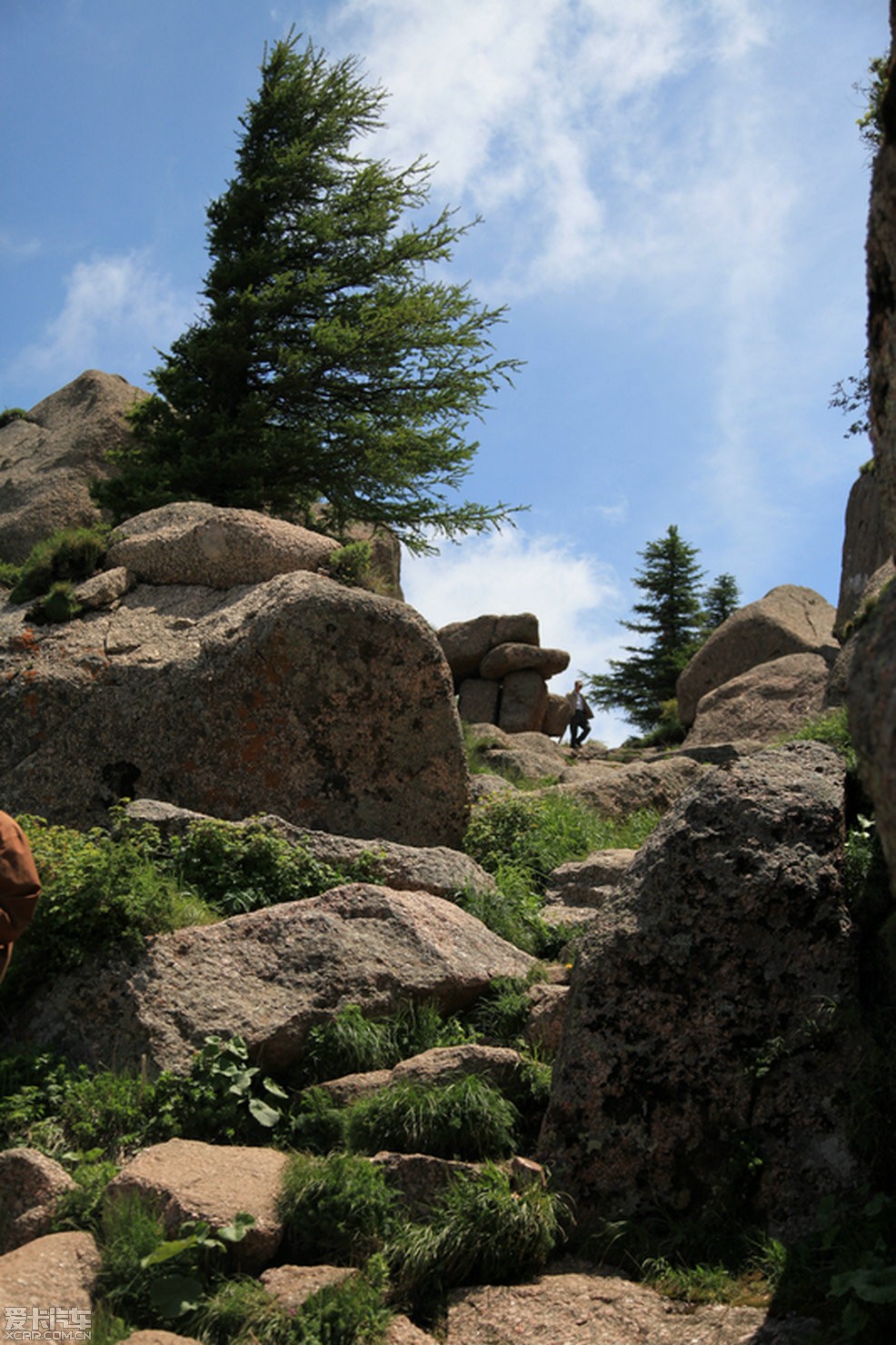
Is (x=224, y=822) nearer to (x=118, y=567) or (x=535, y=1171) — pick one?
(x=535, y=1171)

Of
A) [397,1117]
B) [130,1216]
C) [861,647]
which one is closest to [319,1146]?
[397,1117]

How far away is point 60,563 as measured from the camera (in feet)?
37.9

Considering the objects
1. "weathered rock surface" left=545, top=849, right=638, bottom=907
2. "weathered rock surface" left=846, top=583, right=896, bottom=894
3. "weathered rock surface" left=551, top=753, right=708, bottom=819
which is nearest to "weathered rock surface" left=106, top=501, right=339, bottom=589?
"weathered rock surface" left=551, top=753, right=708, bottom=819

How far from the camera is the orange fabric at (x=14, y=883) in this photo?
5008 mm

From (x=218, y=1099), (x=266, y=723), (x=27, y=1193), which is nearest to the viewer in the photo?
(x=27, y=1193)

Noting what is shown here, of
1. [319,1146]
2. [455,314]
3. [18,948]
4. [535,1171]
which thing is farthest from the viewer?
[455,314]

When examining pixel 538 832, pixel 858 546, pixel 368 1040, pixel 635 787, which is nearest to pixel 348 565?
pixel 538 832

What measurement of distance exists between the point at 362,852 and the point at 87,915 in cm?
208

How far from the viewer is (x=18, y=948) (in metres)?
6.97

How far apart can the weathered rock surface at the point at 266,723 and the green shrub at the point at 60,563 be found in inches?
59.6

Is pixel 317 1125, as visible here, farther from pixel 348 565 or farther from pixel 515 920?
pixel 348 565

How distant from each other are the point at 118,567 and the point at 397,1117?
24.4ft

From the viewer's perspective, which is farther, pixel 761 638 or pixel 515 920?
pixel 761 638

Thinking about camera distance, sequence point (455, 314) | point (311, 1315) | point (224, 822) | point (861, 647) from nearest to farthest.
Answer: point (861, 647), point (311, 1315), point (224, 822), point (455, 314)
